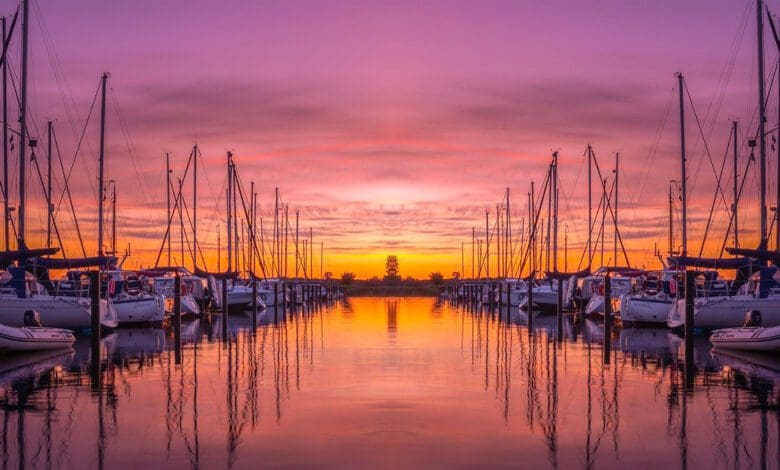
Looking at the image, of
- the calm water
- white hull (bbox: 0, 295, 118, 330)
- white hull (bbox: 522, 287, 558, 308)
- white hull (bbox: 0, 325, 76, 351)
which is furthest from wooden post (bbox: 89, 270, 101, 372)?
white hull (bbox: 522, 287, 558, 308)

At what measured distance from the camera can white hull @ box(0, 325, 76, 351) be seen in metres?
29.3

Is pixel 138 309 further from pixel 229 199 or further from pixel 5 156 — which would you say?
pixel 229 199

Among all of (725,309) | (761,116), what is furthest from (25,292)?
(761,116)

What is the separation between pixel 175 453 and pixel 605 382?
1238cm

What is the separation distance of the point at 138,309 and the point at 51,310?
8.76m

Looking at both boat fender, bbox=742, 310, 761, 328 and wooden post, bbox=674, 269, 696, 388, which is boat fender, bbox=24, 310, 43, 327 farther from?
boat fender, bbox=742, 310, 761, 328

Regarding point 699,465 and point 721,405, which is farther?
point 721,405

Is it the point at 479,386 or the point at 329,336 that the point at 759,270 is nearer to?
the point at 329,336

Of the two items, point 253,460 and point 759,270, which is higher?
→ point 759,270

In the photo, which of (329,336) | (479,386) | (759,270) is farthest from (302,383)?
(759,270)

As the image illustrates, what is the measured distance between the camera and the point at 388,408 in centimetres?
1873

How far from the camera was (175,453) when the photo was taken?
14.2 metres

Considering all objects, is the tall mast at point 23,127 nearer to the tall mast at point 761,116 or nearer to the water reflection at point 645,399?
the water reflection at point 645,399

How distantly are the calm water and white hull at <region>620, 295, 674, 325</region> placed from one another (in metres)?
14.9
